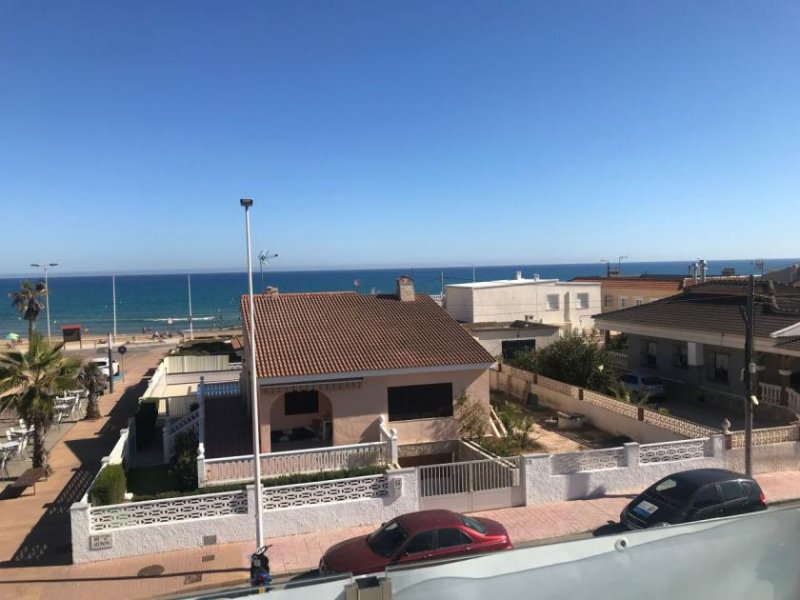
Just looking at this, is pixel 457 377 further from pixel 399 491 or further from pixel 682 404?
pixel 682 404

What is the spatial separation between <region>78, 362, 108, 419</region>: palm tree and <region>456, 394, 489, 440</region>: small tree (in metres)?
16.2

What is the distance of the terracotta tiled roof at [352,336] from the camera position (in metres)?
19.6

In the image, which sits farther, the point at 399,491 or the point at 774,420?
the point at 774,420

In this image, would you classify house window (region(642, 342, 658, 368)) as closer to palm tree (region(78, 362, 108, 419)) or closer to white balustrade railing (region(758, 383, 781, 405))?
white balustrade railing (region(758, 383, 781, 405))

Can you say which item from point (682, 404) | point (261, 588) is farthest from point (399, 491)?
point (682, 404)

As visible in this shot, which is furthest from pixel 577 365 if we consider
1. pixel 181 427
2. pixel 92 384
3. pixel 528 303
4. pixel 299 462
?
pixel 92 384

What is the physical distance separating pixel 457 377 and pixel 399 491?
6368 millimetres

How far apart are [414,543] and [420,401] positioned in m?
9.36

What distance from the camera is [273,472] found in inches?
652

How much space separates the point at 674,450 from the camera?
17.2 meters

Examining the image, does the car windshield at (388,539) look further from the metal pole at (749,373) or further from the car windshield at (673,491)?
the metal pole at (749,373)

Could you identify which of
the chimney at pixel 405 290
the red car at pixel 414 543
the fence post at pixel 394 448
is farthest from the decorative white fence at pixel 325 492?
the chimney at pixel 405 290

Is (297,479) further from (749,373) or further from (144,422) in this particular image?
(749,373)

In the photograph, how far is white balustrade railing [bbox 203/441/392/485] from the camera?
1630 centimetres
